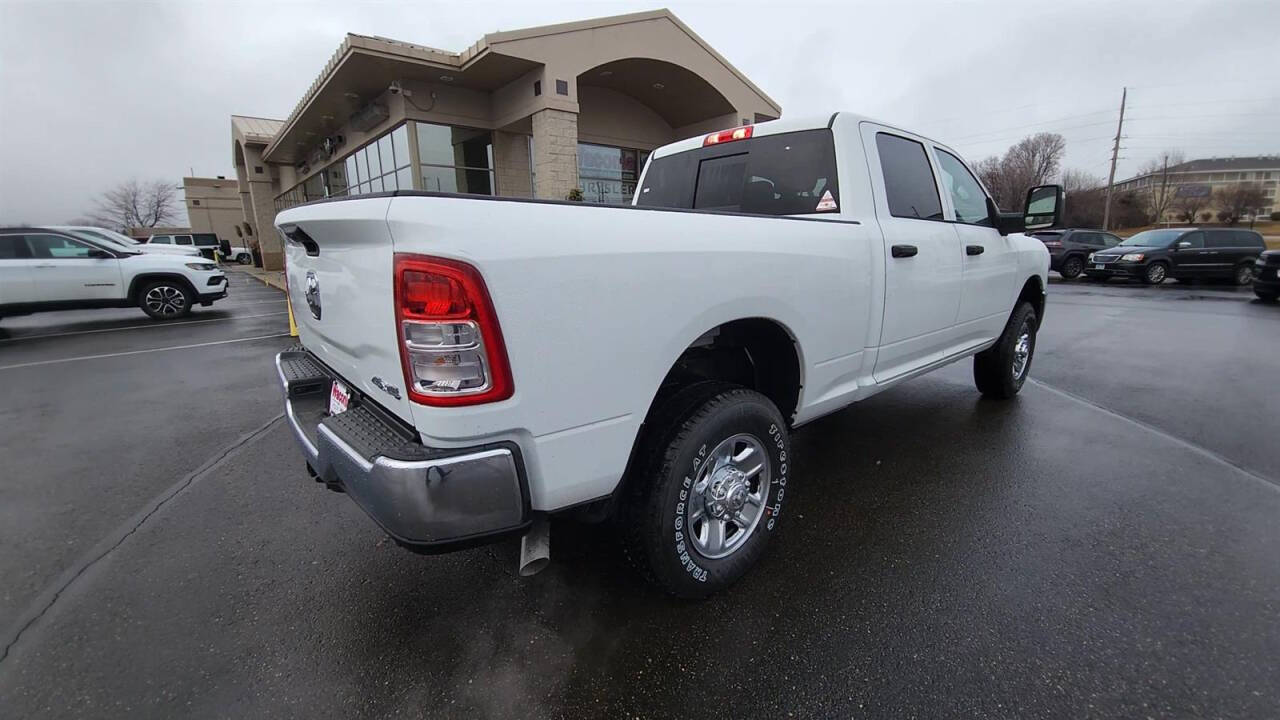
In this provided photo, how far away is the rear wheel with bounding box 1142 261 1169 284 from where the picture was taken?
1619 centimetres

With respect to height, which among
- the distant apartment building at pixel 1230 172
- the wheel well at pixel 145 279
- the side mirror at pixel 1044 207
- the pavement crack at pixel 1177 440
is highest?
the distant apartment building at pixel 1230 172

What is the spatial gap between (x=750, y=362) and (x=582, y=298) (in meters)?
1.35

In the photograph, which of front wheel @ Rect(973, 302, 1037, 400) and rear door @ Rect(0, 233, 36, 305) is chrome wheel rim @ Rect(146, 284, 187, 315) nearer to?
rear door @ Rect(0, 233, 36, 305)

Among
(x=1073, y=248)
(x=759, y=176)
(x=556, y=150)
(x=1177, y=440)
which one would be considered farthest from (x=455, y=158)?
(x=1073, y=248)

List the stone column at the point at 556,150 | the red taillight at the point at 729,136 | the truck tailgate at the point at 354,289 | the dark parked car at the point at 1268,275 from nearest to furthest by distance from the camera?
1. the truck tailgate at the point at 354,289
2. the red taillight at the point at 729,136
3. the dark parked car at the point at 1268,275
4. the stone column at the point at 556,150

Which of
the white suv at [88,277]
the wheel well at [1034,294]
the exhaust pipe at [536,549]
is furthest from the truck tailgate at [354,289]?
the white suv at [88,277]

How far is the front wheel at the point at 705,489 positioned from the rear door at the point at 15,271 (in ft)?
41.3

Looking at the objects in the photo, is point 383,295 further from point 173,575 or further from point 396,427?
point 173,575

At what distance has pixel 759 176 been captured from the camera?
3.38 metres

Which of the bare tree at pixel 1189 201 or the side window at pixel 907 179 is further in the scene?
the bare tree at pixel 1189 201

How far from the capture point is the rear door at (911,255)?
3.08 metres

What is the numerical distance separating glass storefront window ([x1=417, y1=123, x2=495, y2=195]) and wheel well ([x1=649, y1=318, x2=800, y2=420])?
1280cm

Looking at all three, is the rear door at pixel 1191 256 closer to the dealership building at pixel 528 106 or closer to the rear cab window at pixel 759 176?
the dealership building at pixel 528 106

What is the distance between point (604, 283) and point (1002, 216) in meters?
3.81
